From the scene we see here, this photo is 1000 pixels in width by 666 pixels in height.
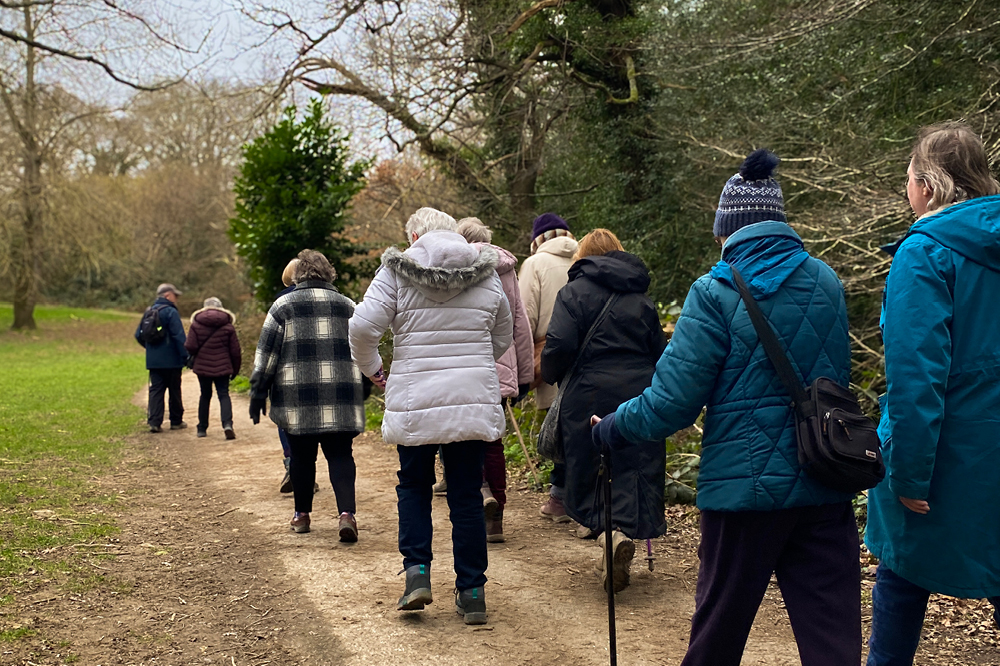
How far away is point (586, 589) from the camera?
16.7 feet

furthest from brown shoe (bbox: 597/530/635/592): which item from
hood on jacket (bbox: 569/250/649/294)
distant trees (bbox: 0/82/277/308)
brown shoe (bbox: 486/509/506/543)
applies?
distant trees (bbox: 0/82/277/308)

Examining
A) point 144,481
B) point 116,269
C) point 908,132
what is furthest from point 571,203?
point 116,269

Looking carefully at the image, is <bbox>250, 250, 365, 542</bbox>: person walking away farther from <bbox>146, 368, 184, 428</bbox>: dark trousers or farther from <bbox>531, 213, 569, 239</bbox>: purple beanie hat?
<bbox>146, 368, 184, 428</bbox>: dark trousers

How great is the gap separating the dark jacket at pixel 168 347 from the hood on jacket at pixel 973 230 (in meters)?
10.5

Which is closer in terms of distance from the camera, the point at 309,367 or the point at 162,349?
the point at 309,367

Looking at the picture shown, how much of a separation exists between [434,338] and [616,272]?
1.08m

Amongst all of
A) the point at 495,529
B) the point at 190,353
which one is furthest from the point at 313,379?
the point at 190,353

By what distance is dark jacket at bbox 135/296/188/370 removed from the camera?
1184 centimetres

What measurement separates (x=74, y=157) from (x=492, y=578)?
34.0 m

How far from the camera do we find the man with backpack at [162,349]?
1178cm

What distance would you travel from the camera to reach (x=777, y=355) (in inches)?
114

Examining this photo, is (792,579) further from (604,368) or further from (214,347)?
(214,347)

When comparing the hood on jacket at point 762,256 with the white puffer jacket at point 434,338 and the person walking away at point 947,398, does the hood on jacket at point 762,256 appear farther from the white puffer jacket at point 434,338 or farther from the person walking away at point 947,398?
the white puffer jacket at point 434,338

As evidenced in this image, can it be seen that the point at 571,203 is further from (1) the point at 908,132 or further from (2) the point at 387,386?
(2) the point at 387,386
